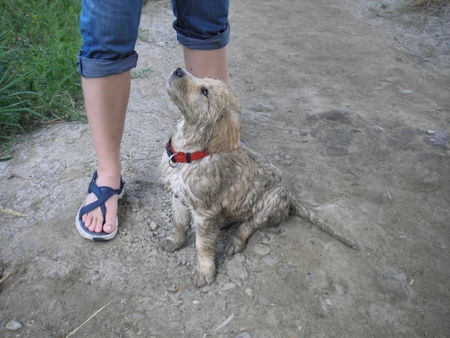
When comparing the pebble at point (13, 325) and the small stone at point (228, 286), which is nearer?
the pebble at point (13, 325)

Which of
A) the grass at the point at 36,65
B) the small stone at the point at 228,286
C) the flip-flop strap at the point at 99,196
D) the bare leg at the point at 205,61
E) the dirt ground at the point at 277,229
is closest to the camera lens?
the dirt ground at the point at 277,229

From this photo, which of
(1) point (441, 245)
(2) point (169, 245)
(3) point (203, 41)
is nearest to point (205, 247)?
(2) point (169, 245)

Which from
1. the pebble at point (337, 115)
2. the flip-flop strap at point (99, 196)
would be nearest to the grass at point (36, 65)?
the flip-flop strap at point (99, 196)

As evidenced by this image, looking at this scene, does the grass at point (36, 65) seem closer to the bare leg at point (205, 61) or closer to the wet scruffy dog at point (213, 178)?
the bare leg at point (205, 61)

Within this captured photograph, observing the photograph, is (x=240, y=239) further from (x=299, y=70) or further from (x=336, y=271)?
(x=299, y=70)

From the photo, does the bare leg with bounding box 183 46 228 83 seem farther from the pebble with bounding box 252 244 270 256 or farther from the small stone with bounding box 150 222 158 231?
the pebble with bounding box 252 244 270 256

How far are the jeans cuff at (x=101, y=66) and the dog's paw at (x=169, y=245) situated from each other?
3.51ft

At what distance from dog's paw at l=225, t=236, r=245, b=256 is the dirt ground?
5 centimetres

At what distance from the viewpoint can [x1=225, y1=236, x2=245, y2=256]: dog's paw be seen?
2.64 meters

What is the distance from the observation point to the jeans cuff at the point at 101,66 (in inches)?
91.4

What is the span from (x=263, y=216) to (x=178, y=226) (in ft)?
1.78

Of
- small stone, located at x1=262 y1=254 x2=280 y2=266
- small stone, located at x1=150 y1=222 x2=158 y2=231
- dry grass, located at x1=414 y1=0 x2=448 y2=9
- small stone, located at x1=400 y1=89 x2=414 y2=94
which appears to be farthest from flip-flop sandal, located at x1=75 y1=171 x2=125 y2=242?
dry grass, located at x1=414 y1=0 x2=448 y2=9

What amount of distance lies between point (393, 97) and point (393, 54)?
4.13 ft

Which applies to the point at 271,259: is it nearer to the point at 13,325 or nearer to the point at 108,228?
the point at 108,228
